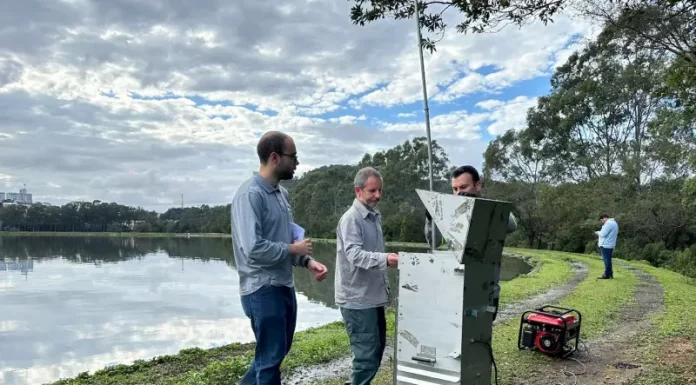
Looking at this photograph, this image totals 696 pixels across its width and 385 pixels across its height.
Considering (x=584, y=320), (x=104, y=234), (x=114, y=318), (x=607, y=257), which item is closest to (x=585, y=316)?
(x=584, y=320)

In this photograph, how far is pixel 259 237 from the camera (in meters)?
2.54

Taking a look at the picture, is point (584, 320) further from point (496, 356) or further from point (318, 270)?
point (318, 270)

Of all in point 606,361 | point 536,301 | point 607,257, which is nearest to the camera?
point 606,361

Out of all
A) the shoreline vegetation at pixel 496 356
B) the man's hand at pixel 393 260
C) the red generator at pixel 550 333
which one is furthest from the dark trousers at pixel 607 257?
the man's hand at pixel 393 260

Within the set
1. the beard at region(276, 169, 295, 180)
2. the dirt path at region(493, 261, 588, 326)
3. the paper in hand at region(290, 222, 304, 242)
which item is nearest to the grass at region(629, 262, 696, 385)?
the dirt path at region(493, 261, 588, 326)

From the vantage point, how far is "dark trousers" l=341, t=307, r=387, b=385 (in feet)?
9.83

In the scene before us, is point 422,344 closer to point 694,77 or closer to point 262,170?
point 262,170

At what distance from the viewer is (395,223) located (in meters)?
46.8

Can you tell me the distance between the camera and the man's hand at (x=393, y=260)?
2.83 meters

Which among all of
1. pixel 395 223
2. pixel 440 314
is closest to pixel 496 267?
pixel 440 314

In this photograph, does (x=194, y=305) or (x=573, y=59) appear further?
(x=573, y=59)

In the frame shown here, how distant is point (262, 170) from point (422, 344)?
51.7 inches

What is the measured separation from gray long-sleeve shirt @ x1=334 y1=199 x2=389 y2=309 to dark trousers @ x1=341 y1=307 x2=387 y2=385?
61 mm

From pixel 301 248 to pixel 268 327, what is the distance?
0.44 meters
